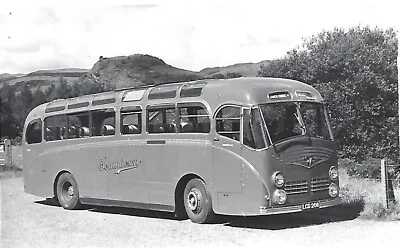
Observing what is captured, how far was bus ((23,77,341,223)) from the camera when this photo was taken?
9.92 metres

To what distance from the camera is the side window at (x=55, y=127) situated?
541 inches

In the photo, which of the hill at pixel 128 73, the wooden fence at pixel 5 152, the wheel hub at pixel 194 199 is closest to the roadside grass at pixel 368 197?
the wheel hub at pixel 194 199

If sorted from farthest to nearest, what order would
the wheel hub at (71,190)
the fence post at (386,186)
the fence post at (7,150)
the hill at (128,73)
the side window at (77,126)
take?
the wheel hub at (71,190)
the side window at (77,126)
the fence post at (7,150)
the hill at (128,73)
the fence post at (386,186)

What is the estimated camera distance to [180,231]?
1009 cm

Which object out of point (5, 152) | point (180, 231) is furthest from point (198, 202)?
point (5, 152)

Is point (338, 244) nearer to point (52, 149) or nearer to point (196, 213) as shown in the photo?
point (196, 213)

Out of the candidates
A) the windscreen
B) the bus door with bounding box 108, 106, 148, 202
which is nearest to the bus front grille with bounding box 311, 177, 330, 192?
the windscreen

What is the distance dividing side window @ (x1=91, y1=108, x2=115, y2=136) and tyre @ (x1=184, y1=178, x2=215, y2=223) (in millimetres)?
2369

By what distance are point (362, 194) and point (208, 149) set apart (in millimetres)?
3574

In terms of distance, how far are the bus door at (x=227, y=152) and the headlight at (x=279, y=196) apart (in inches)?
22.0

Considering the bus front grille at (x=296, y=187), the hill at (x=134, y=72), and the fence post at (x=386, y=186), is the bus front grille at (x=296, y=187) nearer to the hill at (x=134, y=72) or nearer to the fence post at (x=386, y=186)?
the fence post at (x=386, y=186)

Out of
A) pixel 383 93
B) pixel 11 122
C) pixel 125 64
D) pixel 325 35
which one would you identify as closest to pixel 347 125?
pixel 383 93

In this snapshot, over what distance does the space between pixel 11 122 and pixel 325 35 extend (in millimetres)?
8923

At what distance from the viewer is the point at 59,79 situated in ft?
40.3
